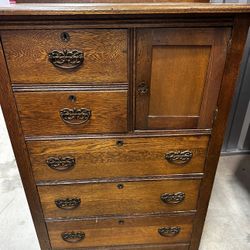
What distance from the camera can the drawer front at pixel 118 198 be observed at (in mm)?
1039

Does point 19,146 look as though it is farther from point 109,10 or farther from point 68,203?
point 109,10

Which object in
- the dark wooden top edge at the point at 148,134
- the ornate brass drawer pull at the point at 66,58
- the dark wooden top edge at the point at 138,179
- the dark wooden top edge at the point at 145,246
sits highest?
the ornate brass drawer pull at the point at 66,58

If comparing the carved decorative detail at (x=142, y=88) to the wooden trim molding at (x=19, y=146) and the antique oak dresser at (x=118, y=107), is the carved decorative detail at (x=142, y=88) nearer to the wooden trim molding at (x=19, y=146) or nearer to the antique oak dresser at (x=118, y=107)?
the antique oak dresser at (x=118, y=107)

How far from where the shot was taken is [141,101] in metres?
0.86

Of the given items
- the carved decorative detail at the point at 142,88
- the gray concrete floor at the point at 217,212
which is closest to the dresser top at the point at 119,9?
the carved decorative detail at the point at 142,88

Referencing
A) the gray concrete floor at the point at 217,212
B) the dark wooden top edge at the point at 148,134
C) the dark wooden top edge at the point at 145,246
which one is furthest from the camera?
the gray concrete floor at the point at 217,212

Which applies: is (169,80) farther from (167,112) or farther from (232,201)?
(232,201)

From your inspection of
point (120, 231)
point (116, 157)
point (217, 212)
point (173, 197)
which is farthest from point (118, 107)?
point (217, 212)

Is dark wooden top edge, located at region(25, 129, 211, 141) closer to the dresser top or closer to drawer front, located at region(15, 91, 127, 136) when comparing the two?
drawer front, located at region(15, 91, 127, 136)

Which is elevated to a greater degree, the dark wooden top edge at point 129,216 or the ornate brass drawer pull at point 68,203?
the ornate brass drawer pull at point 68,203

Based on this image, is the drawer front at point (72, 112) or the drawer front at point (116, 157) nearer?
the drawer front at point (72, 112)

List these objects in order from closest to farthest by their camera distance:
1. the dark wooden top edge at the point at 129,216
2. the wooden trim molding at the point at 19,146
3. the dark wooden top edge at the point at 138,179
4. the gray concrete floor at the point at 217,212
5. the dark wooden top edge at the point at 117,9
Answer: the dark wooden top edge at the point at 117,9 < the wooden trim molding at the point at 19,146 < the dark wooden top edge at the point at 138,179 < the dark wooden top edge at the point at 129,216 < the gray concrete floor at the point at 217,212

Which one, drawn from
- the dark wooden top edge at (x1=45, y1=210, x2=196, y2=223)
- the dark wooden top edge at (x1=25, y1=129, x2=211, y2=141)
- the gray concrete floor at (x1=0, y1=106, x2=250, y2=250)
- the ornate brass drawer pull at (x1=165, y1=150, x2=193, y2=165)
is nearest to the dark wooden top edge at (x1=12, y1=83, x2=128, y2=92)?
the dark wooden top edge at (x1=25, y1=129, x2=211, y2=141)

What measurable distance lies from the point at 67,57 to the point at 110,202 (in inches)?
23.9
